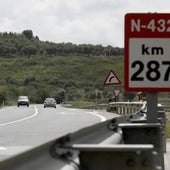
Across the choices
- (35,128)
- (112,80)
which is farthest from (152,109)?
(35,128)

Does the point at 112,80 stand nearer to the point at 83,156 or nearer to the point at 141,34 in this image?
the point at 141,34

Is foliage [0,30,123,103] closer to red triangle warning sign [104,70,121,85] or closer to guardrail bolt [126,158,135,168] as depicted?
red triangle warning sign [104,70,121,85]

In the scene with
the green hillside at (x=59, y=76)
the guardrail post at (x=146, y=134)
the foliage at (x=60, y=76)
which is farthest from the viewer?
the green hillside at (x=59, y=76)

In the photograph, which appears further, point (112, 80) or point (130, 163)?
point (112, 80)

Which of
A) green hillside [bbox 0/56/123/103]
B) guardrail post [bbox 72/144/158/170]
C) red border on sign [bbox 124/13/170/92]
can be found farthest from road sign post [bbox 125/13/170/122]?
green hillside [bbox 0/56/123/103]

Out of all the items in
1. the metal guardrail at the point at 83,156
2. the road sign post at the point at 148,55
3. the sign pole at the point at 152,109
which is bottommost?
the metal guardrail at the point at 83,156

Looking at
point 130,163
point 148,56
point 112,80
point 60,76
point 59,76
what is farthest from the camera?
point 60,76

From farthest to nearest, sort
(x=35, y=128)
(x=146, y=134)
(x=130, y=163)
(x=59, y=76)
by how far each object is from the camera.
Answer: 1. (x=59, y=76)
2. (x=35, y=128)
3. (x=146, y=134)
4. (x=130, y=163)

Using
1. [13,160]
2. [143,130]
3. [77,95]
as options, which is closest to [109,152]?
[13,160]

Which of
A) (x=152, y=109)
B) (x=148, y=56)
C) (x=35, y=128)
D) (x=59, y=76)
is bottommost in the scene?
(x=35, y=128)

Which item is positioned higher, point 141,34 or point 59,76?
point 59,76

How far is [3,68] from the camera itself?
194 m

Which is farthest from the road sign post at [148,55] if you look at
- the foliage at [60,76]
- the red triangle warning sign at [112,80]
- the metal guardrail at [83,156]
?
the foliage at [60,76]

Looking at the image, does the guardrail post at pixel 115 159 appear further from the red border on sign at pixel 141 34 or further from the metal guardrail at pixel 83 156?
A: the red border on sign at pixel 141 34
